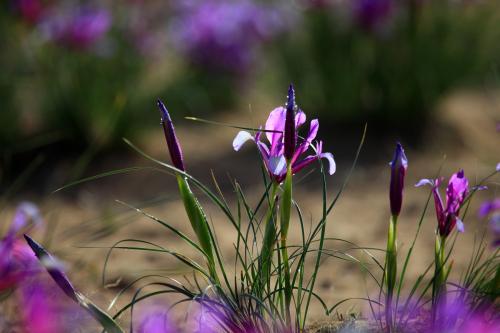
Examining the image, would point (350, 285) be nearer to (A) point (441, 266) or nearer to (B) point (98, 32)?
(A) point (441, 266)

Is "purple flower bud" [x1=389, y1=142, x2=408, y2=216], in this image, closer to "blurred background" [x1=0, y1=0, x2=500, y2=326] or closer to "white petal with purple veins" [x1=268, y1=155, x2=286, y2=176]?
"white petal with purple veins" [x1=268, y1=155, x2=286, y2=176]

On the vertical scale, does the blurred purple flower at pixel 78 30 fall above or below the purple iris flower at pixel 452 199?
below

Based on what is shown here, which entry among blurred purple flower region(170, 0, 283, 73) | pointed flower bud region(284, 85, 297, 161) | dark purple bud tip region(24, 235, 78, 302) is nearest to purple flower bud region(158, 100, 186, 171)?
pointed flower bud region(284, 85, 297, 161)

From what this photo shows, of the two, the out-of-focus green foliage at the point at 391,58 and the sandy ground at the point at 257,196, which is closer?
the sandy ground at the point at 257,196

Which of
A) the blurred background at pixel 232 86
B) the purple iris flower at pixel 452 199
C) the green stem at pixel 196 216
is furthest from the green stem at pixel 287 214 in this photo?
the blurred background at pixel 232 86

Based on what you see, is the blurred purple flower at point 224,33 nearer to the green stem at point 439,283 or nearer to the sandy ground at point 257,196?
the sandy ground at point 257,196

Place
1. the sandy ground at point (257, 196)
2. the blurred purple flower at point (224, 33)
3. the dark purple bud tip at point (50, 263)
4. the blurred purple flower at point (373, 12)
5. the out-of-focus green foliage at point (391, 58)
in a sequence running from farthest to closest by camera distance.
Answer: the blurred purple flower at point (224, 33) → the out-of-focus green foliage at point (391, 58) → the blurred purple flower at point (373, 12) → the sandy ground at point (257, 196) → the dark purple bud tip at point (50, 263)
